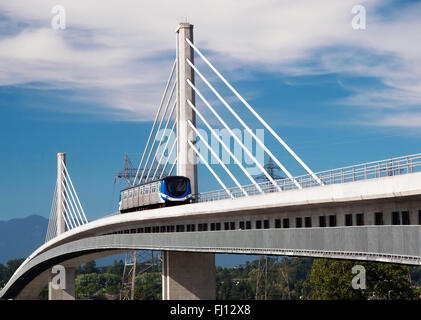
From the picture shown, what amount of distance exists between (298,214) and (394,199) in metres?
7.66

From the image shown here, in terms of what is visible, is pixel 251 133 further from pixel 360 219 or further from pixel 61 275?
pixel 61 275

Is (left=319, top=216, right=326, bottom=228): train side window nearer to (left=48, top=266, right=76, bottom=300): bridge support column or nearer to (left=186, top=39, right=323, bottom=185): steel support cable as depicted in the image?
(left=186, top=39, right=323, bottom=185): steel support cable

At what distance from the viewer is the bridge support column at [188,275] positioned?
52.2m

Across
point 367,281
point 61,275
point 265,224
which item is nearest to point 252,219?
point 265,224

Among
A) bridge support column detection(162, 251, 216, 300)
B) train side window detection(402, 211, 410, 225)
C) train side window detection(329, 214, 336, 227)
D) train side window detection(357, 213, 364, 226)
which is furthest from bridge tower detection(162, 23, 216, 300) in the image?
train side window detection(402, 211, 410, 225)

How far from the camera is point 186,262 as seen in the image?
52.9 meters

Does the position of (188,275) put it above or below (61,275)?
below

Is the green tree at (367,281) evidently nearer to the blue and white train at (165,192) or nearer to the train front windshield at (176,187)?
the blue and white train at (165,192)

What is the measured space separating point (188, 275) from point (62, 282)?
45088mm

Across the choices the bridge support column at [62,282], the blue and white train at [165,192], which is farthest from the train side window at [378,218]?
the bridge support column at [62,282]

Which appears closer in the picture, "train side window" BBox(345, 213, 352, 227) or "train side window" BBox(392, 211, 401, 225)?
"train side window" BBox(392, 211, 401, 225)

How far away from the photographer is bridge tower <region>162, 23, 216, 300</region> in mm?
52312
